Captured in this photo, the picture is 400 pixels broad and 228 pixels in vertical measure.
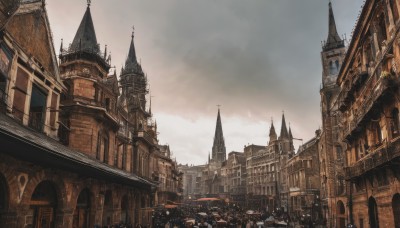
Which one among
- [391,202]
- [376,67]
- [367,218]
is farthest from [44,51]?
[367,218]

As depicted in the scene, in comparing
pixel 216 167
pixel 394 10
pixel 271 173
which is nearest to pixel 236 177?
pixel 271 173

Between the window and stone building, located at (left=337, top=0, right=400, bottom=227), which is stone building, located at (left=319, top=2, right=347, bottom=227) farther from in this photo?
the window

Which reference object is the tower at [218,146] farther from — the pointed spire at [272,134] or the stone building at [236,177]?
the pointed spire at [272,134]

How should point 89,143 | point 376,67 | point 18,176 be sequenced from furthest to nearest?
point 89,143
point 376,67
point 18,176

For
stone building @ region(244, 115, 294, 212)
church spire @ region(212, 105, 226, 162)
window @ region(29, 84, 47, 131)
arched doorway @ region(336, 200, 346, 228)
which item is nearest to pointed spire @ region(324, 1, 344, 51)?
arched doorway @ region(336, 200, 346, 228)

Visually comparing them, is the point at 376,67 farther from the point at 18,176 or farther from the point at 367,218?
the point at 18,176

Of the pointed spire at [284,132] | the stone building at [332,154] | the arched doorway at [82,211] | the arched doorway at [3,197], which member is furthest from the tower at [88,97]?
the pointed spire at [284,132]

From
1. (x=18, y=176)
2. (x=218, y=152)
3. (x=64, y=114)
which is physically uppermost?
(x=218, y=152)

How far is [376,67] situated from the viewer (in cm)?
1930

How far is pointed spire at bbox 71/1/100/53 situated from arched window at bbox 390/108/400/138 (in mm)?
24362

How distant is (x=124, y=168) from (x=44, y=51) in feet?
56.6

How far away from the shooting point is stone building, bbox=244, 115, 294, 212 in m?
80.4

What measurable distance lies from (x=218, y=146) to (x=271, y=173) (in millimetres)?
68874

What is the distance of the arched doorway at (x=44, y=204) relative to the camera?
16.5 m
